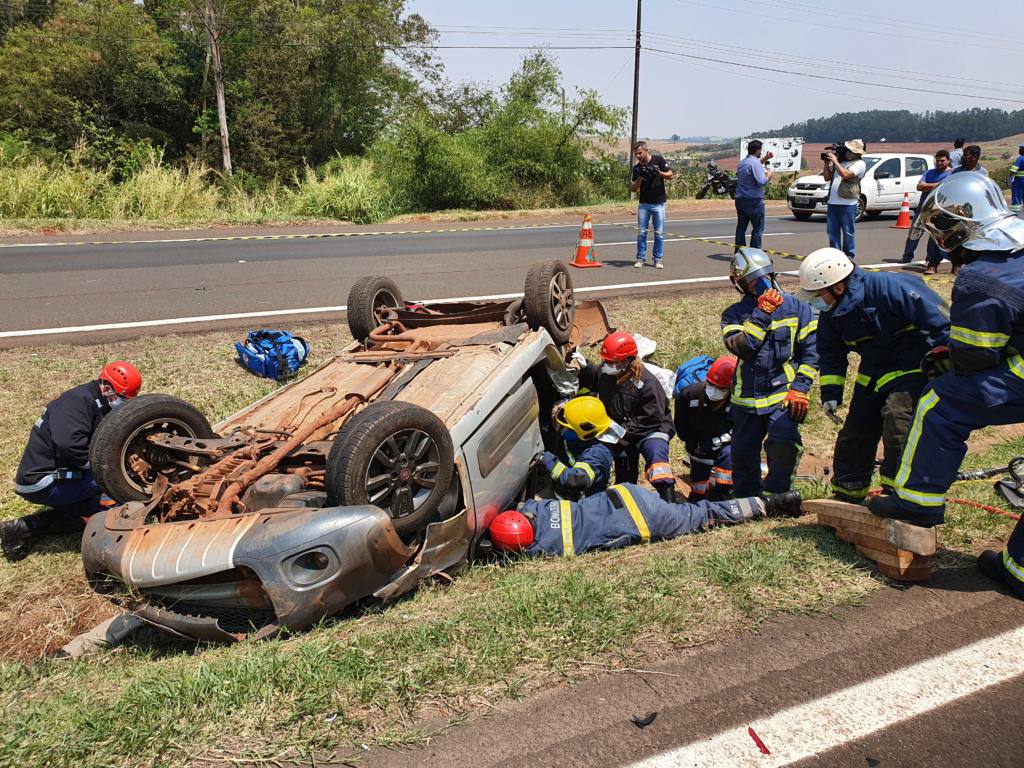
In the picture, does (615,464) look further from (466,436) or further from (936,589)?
(936,589)

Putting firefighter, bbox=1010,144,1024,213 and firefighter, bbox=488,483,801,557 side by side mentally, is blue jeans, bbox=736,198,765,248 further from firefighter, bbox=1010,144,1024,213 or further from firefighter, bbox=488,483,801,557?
firefighter, bbox=488,483,801,557

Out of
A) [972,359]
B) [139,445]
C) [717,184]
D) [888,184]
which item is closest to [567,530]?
[972,359]

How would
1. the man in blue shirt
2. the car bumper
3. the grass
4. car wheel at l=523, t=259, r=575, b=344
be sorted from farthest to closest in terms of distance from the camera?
the man in blue shirt
car wheel at l=523, t=259, r=575, b=344
the car bumper
the grass

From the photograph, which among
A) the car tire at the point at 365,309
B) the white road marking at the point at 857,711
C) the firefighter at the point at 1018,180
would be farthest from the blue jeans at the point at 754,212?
the white road marking at the point at 857,711

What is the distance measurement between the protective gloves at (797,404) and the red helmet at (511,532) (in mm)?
1832

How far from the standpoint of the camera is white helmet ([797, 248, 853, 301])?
14.8 feet

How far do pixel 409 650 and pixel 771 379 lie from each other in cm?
321

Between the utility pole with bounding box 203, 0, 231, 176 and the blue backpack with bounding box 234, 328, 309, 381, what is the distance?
1872 cm

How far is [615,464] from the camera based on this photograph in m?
6.12

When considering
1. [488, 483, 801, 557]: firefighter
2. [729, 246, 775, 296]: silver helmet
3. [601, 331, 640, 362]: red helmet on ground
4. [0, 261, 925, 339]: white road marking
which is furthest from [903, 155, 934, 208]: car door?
[488, 483, 801, 557]: firefighter

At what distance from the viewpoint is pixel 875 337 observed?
4.64 metres

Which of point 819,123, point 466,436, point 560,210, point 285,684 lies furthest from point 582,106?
point 819,123

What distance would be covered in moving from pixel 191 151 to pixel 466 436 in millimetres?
25605

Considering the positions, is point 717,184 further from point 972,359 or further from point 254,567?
point 254,567
